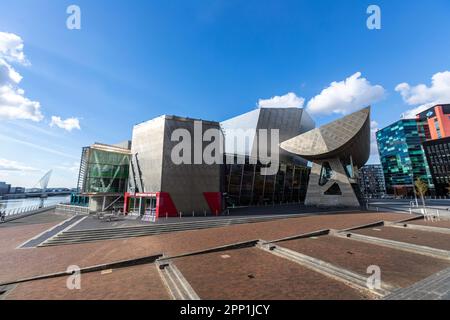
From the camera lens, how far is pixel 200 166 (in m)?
26.7

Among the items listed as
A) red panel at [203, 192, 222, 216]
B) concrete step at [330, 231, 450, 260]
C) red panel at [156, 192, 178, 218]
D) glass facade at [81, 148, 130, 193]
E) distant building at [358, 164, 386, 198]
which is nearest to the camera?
concrete step at [330, 231, 450, 260]

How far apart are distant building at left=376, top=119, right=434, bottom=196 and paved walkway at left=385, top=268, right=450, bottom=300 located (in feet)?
283

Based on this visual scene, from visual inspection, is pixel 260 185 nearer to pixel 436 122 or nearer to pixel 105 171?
pixel 105 171

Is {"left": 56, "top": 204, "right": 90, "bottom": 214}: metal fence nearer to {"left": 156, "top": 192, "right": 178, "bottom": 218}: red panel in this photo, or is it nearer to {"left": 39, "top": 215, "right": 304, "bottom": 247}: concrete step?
{"left": 156, "top": 192, "right": 178, "bottom": 218}: red panel

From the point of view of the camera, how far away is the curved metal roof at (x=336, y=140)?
100ft

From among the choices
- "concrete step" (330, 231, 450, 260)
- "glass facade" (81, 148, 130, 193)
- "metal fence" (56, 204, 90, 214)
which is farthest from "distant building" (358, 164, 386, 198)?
"metal fence" (56, 204, 90, 214)

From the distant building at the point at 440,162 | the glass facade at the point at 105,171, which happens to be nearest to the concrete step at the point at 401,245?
the glass facade at the point at 105,171

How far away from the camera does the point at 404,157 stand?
78875 millimetres

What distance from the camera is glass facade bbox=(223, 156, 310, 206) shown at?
37469 millimetres

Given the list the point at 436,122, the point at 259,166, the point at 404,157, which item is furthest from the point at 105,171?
the point at 436,122
